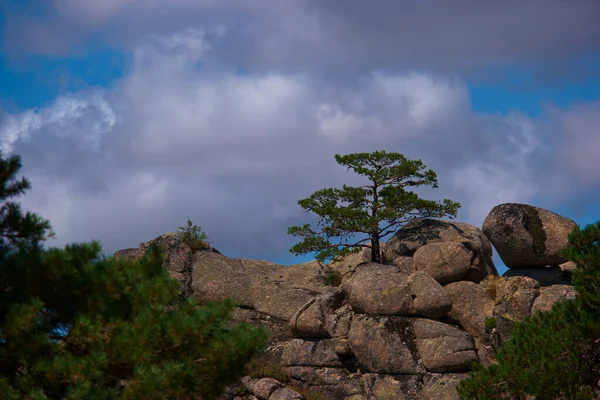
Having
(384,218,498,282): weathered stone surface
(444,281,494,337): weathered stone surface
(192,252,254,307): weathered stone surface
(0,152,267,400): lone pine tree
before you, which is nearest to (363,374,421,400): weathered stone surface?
(444,281,494,337): weathered stone surface

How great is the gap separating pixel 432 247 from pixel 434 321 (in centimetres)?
528

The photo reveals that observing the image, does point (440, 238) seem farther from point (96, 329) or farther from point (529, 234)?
point (96, 329)

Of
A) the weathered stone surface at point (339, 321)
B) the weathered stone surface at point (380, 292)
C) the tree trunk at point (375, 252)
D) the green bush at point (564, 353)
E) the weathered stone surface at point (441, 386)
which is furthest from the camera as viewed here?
the tree trunk at point (375, 252)

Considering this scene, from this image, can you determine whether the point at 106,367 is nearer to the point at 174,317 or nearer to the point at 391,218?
the point at 174,317

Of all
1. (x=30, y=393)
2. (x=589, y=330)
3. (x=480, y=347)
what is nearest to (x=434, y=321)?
(x=480, y=347)

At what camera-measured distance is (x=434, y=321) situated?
2944cm

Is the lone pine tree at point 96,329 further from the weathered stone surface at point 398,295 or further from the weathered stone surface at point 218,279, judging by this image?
the weathered stone surface at point 218,279

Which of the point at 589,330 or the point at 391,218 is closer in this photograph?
the point at 589,330

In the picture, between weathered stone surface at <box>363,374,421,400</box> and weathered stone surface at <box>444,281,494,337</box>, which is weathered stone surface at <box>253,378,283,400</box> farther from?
weathered stone surface at <box>444,281,494,337</box>

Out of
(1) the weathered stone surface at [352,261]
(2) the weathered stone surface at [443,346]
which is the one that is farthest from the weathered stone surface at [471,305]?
(1) the weathered stone surface at [352,261]

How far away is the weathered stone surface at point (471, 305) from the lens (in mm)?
30203

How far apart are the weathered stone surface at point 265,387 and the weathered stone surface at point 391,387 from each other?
3784mm

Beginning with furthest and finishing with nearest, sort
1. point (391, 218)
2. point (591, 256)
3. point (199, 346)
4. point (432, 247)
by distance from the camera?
point (391, 218), point (432, 247), point (591, 256), point (199, 346)

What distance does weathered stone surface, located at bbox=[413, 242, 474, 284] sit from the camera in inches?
1276
